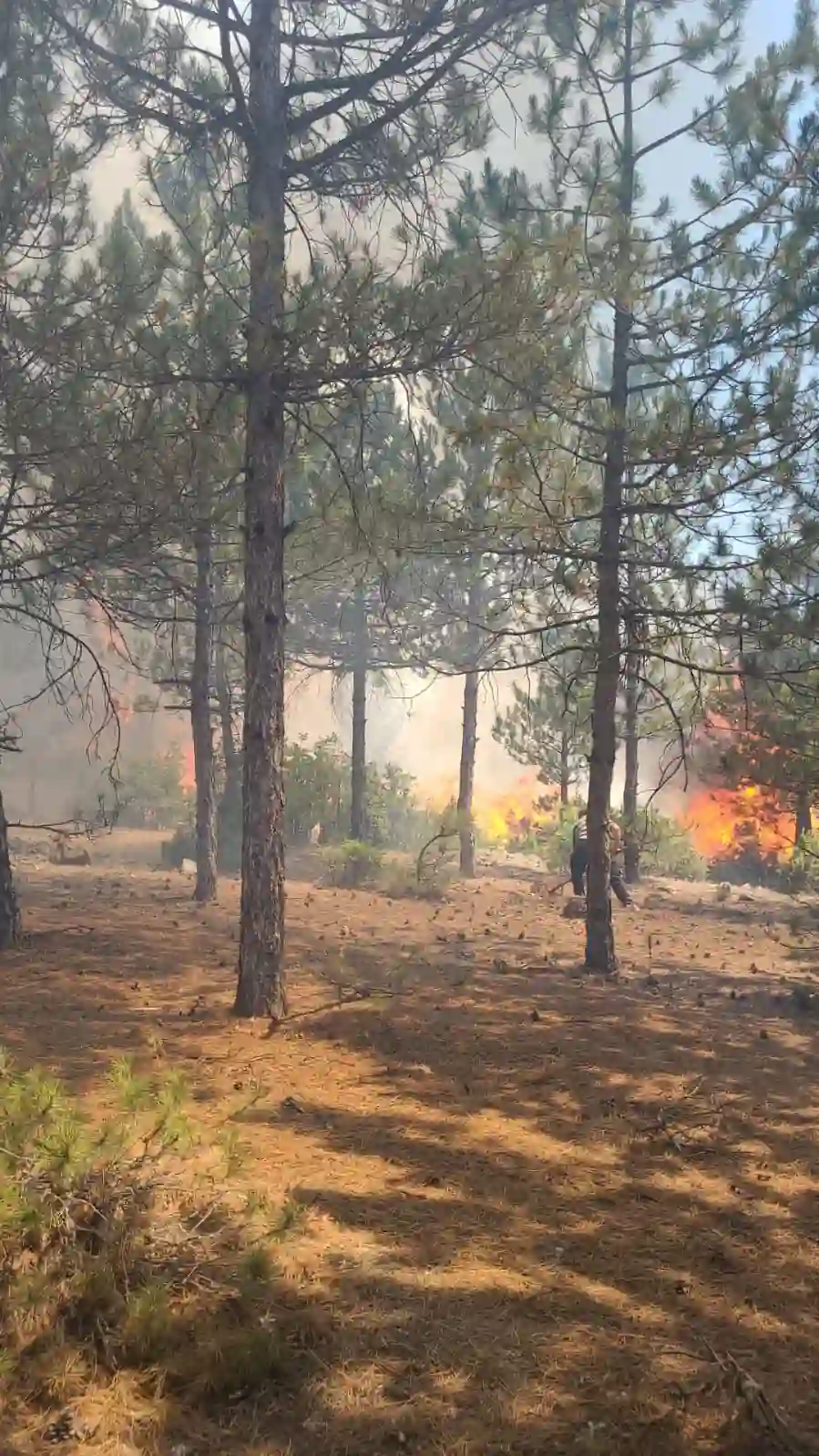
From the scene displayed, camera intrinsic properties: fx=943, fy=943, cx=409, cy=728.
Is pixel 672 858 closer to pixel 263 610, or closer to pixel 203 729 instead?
pixel 203 729

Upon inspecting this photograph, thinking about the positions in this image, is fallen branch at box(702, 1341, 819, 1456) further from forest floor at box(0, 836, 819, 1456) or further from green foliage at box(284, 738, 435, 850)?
green foliage at box(284, 738, 435, 850)

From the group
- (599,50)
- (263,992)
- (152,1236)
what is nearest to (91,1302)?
(152,1236)

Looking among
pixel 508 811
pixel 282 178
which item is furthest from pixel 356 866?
pixel 508 811

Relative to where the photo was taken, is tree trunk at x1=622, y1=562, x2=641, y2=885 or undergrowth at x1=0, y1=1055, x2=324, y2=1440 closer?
undergrowth at x1=0, y1=1055, x2=324, y2=1440

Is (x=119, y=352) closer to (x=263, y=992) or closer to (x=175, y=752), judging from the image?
(x=263, y=992)

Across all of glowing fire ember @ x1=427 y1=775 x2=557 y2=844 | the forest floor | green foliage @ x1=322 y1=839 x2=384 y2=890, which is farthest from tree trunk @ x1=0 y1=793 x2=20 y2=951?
glowing fire ember @ x1=427 y1=775 x2=557 y2=844

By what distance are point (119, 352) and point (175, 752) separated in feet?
92.3

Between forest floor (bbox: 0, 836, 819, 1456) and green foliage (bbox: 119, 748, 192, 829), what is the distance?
63.7 feet

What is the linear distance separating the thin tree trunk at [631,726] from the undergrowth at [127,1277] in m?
5.68

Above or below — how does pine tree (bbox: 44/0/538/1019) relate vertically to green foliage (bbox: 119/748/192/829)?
above

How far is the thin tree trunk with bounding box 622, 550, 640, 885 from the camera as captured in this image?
8656mm

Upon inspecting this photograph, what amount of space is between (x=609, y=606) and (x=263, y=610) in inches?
140

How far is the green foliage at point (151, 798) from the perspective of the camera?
28391 millimetres

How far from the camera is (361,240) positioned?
620cm
